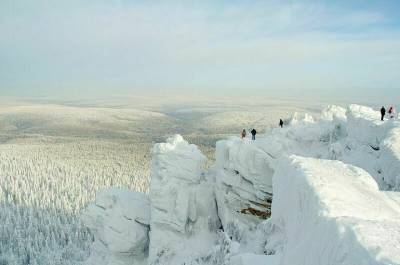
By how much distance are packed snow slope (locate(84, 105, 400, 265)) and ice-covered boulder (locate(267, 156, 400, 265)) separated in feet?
0.29

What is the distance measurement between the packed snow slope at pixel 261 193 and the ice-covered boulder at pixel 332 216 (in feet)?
0.29

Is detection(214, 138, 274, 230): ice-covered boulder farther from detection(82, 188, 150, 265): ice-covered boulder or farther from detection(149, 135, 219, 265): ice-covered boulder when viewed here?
detection(82, 188, 150, 265): ice-covered boulder

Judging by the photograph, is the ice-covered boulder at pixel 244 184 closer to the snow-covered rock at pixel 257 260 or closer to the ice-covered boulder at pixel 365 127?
the ice-covered boulder at pixel 365 127

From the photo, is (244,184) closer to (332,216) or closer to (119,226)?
(119,226)

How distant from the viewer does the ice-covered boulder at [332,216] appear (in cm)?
1416

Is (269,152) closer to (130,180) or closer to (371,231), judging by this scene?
(371,231)

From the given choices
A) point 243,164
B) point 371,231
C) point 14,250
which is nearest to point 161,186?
point 243,164

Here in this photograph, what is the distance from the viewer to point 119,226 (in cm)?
5009

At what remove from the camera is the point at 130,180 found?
6580 inches

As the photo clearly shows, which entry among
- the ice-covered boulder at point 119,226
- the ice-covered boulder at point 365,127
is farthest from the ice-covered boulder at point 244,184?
the ice-covered boulder at point 119,226

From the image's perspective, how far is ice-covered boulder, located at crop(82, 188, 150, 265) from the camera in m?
49.7

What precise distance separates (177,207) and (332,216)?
3081 cm

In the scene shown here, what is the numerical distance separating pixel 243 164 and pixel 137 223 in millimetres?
16398

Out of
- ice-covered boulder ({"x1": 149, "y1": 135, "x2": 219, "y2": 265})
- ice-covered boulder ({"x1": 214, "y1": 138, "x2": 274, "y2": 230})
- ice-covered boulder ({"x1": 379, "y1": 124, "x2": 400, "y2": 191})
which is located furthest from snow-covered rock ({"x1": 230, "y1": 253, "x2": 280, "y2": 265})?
ice-covered boulder ({"x1": 149, "y1": 135, "x2": 219, "y2": 265})
